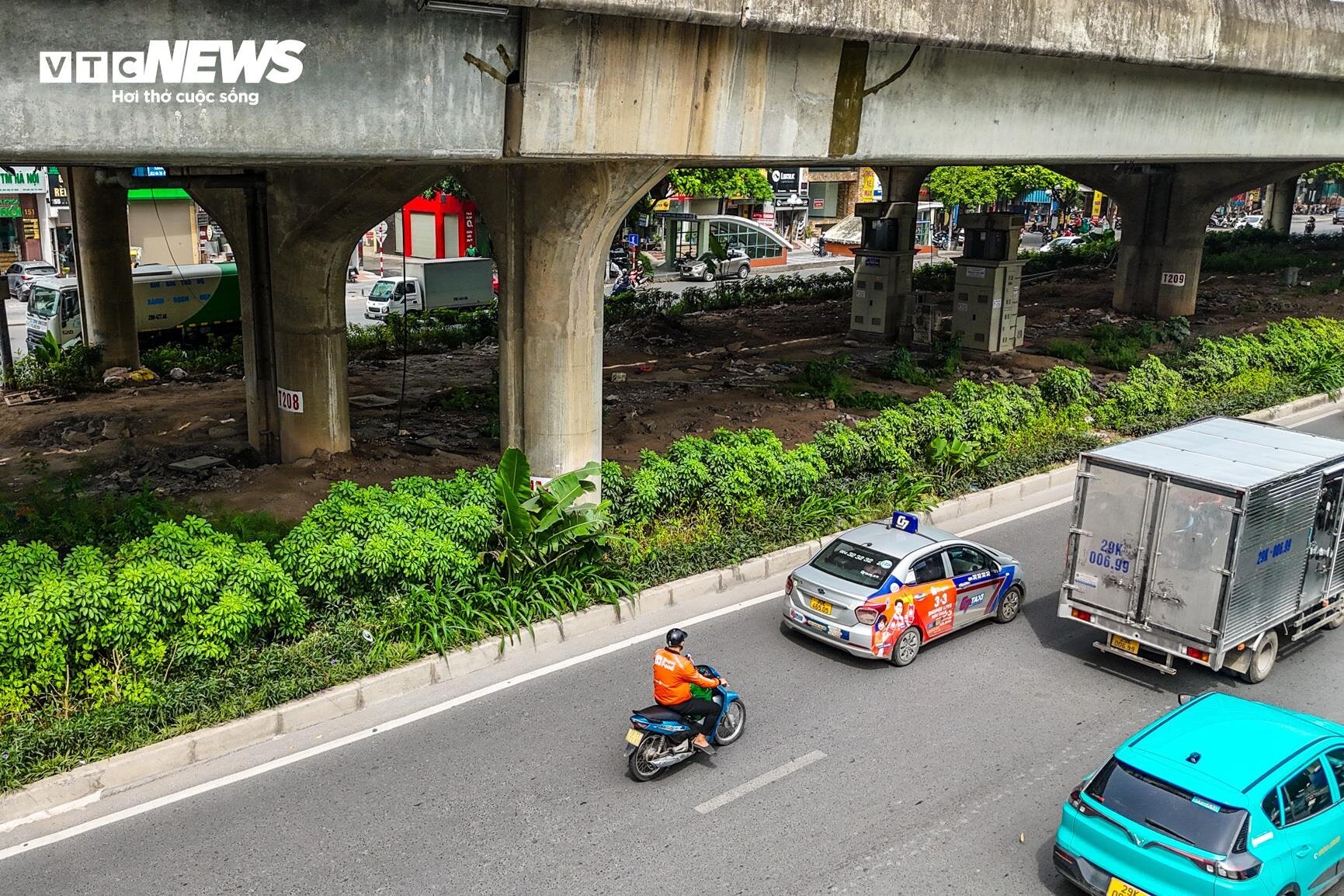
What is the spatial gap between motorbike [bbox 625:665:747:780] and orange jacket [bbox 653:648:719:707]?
0.42ft

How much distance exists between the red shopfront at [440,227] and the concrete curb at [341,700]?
155 feet

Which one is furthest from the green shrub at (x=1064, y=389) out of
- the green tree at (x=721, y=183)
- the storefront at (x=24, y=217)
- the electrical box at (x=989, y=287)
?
the storefront at (x=24, y=217)

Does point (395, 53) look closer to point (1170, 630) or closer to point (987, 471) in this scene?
point (1170, 630)

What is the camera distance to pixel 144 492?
14.7m

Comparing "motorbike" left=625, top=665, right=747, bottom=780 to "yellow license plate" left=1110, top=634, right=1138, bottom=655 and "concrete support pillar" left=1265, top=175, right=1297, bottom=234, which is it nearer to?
"yellow license plate" left=1110, top=634, right=1138, bottom=655

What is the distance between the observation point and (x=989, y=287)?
29922 millimetres

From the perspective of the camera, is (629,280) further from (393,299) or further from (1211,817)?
(1211,817)

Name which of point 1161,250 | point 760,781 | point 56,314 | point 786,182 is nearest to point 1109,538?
point 760,781

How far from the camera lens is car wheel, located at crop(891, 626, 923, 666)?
13.0 meters

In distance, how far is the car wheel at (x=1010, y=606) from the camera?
14.4 m

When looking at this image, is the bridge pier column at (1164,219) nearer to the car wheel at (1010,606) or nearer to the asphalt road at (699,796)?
the car wheel at (1010,606)

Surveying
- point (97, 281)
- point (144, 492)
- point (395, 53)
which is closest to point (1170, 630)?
point (395, 53)

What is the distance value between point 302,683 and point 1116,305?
33995mm

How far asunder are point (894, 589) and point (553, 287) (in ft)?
18.9
